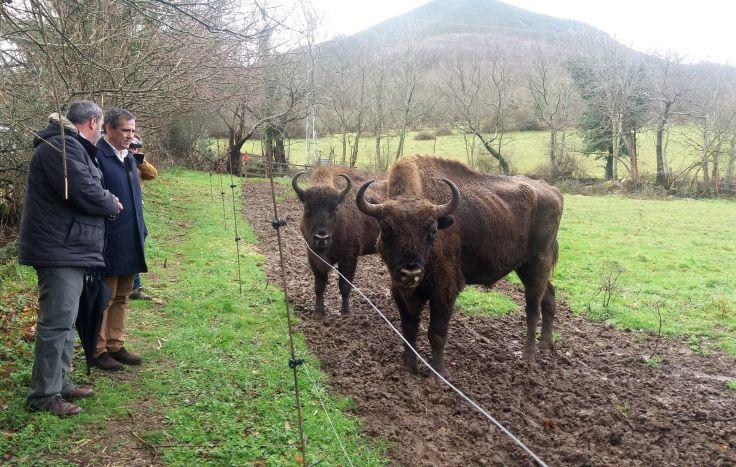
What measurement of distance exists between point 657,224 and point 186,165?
83.8 feet

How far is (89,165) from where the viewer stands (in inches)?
174

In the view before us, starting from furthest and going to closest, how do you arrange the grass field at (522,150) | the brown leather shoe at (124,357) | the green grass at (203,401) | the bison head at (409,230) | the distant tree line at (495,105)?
1. the grass field at (522,150)
2. the distant tree line at (495,105)
3. the bison head at (409,230)
4. the brown leather shoe at (124,357)
5. the green grass at (203,401)

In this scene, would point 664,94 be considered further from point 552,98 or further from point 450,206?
point 450,206

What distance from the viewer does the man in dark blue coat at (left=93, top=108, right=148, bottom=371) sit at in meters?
5.14

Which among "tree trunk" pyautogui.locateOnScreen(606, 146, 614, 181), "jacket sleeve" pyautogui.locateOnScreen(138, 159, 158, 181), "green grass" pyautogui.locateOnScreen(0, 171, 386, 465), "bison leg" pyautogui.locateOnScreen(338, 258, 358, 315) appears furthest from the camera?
"tree trunk" pyautogui.locateOnScreen(606, 146, 614, 181)

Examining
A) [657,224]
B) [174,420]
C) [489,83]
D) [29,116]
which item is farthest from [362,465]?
[489,83]

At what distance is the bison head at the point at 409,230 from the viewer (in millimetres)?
5590

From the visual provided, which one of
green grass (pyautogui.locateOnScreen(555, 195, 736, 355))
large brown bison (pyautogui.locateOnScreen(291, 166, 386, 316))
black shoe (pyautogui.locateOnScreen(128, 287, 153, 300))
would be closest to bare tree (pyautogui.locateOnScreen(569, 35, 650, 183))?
green grass (pyautogui.locateOnScreen(555, 195, 736, 355))

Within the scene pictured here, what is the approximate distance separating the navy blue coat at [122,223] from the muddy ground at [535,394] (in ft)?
8.02

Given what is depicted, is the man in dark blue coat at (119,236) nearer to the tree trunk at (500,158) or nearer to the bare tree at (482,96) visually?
the bare tree at (482,96)

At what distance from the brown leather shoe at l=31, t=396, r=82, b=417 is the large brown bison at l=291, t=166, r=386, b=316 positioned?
4041 mm

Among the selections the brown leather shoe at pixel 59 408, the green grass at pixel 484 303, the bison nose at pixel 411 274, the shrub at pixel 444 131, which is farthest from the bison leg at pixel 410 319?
the shrub at pixel 444 131

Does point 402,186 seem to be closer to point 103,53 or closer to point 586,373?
point 586,373

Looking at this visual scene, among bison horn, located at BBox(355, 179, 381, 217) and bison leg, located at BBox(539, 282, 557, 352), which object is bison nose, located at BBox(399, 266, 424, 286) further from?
bison leg, located at BBox(539, 282, 557, 352)
